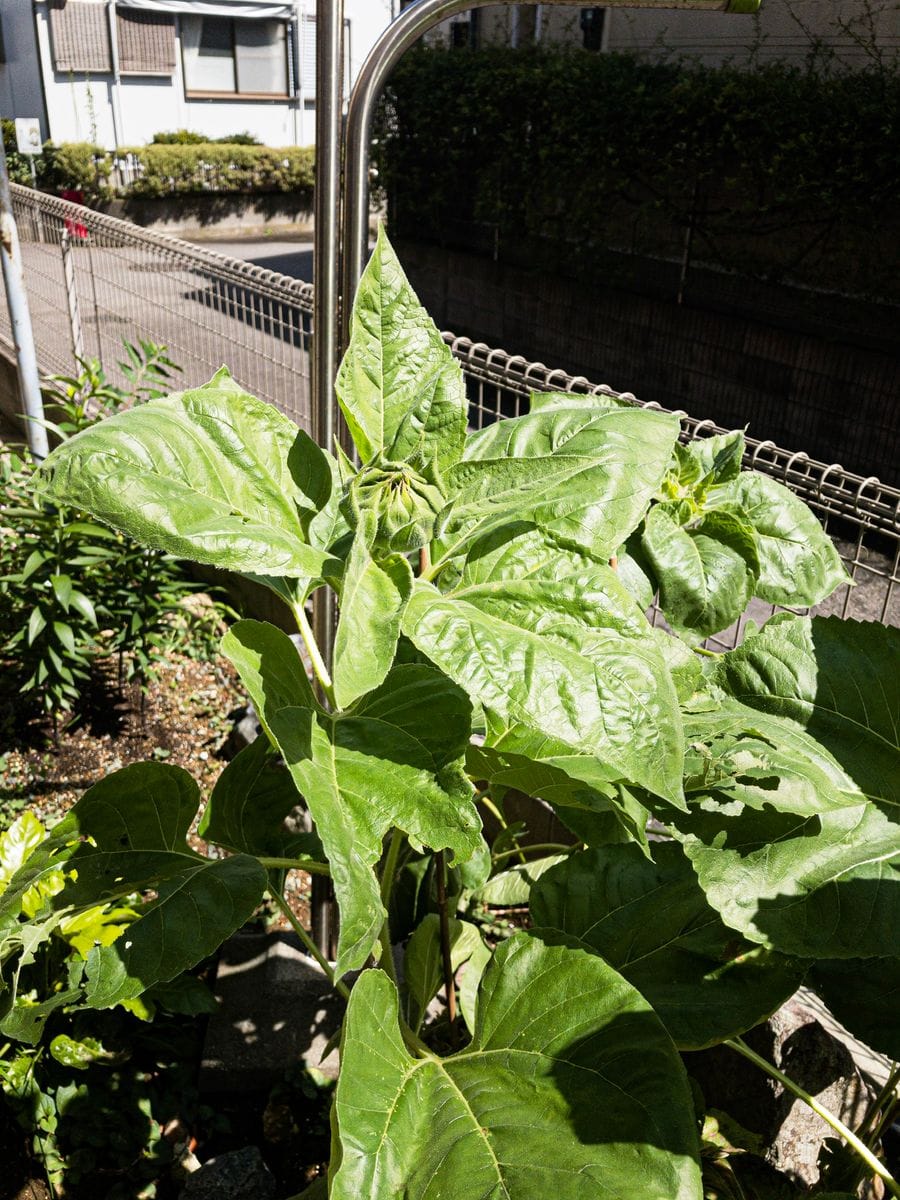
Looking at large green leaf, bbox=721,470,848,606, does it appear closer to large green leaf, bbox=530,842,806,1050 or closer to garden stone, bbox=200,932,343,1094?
large green leaf, bbox=530,842,806,1050

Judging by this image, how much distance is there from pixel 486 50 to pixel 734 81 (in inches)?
166

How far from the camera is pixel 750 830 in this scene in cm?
147

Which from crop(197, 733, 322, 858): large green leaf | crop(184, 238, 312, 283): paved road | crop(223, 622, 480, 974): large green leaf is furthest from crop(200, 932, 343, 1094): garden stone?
crop(184, 238, 312, 283): paved road

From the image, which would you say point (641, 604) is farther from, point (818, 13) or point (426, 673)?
point (818, 13)

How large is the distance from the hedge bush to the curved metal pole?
8.31 m

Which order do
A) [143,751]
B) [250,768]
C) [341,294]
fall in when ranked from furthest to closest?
[143,751] < [341,294] < [250,768]

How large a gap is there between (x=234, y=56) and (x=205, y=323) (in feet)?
71.3

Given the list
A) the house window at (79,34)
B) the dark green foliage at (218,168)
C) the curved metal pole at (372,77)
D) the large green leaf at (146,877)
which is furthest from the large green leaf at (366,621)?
the house window at (79,34)

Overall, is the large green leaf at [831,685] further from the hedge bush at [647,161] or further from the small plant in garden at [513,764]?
the hedge bush at [647,161]

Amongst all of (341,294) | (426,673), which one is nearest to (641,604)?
(426,673)

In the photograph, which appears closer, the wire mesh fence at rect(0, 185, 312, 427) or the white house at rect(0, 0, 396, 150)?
the wire mesh fence at rect(0, 185, 312, 427)

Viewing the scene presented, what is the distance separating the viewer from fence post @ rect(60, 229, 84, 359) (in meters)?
6.86

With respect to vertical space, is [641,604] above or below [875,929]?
above

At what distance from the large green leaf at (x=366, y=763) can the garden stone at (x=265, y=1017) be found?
1.55 m
